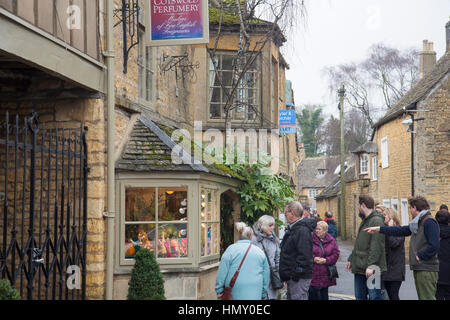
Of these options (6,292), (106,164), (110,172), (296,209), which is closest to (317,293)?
(296,209)

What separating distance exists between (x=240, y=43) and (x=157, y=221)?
5.55 meters

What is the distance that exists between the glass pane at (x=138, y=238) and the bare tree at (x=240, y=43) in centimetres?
467

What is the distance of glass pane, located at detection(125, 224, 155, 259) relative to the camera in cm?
927

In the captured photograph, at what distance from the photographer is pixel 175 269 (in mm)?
9383

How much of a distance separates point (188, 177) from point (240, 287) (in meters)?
3.00

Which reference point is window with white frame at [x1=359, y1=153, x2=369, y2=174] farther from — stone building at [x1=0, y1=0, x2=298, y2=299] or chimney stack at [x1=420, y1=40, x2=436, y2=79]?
stone building at [x1=0, y1=0, x2=298, y2=299]

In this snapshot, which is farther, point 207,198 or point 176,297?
point 207,198

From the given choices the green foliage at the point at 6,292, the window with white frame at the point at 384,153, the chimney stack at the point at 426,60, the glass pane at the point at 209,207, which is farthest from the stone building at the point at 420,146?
the green foliage at the point at 6,292

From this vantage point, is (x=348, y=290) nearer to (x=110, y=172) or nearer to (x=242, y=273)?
(x=110, y=172)

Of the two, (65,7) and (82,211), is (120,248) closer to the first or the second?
(82,211)

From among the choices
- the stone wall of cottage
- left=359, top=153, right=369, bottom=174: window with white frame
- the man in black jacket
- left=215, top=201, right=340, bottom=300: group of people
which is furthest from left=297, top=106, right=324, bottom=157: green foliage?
the man in black jacket

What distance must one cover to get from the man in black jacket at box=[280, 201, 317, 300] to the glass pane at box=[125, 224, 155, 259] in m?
2.43

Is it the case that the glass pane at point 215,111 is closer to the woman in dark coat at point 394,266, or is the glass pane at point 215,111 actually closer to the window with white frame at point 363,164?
the woman in dark coat at point 394,266
